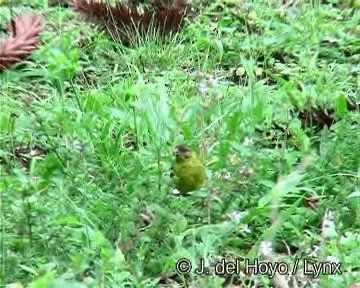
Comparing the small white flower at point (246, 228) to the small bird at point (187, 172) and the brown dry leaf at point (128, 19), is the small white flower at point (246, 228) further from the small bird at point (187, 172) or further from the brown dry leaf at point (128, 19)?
the brown dry leaf at point (128, 19)

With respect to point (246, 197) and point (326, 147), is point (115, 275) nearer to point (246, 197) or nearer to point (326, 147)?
point (246, 197)

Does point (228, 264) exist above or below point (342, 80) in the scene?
below

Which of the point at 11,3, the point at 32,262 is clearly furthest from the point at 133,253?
the point at 11,3

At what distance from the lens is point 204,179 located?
9.23 ft

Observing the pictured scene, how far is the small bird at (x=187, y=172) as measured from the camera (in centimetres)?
279

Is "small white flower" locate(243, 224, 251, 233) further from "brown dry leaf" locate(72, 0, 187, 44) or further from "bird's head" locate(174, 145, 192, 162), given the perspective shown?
"brown dry leaf" locate(72, 0, 187, 44)

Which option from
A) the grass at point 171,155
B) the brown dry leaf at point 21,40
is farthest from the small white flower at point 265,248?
the brown dry leaf at point 21,40

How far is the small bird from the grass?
0.04 meters

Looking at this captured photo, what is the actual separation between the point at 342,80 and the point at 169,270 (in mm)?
1528

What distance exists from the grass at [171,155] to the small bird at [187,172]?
4cm

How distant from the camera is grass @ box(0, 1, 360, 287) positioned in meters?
2.48

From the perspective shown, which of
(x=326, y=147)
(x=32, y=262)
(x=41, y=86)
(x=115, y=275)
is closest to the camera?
(x=115, y=275)

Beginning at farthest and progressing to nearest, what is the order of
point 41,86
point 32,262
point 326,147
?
point 41,86 → point 326,147 → point 32,262

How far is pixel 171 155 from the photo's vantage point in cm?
284
